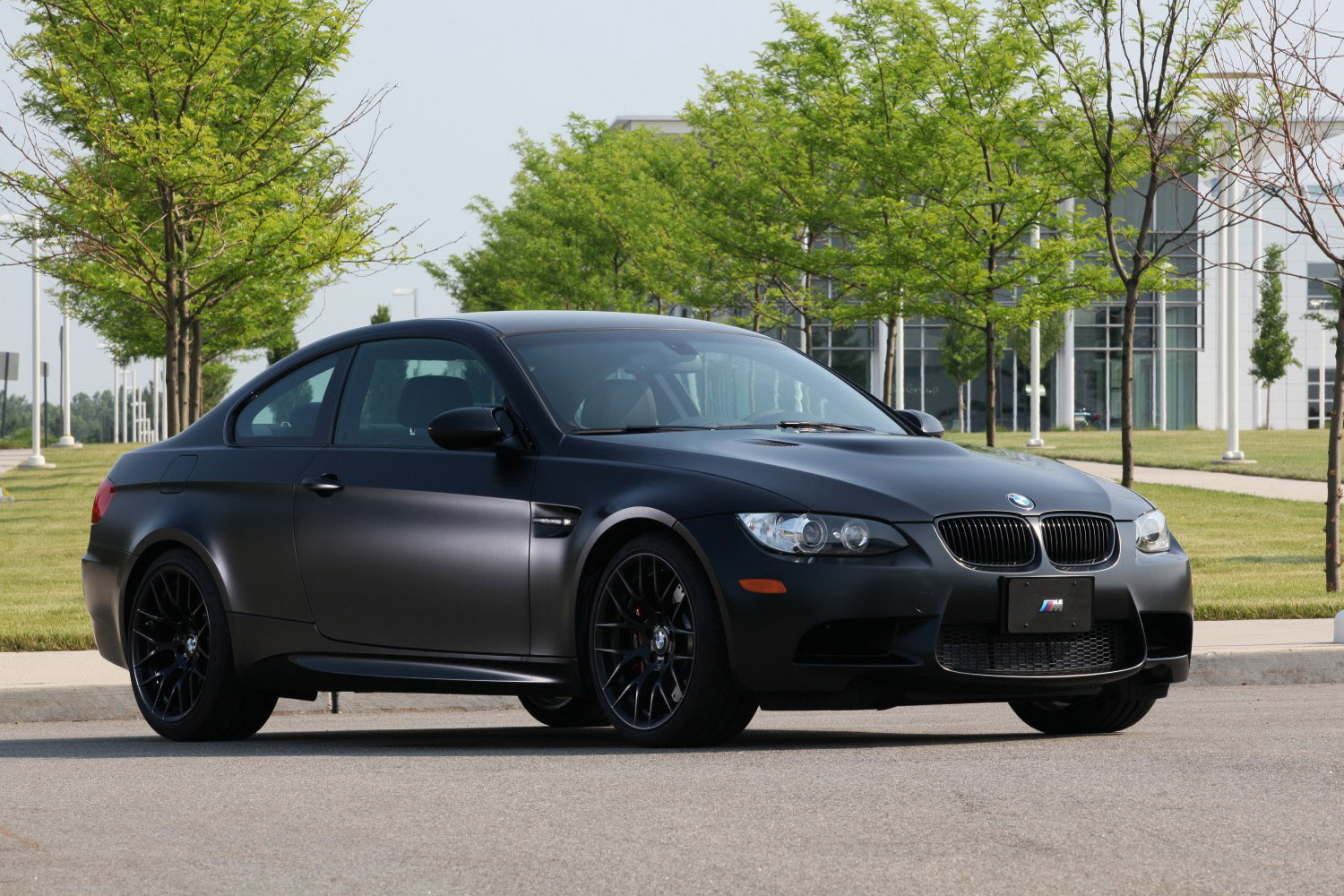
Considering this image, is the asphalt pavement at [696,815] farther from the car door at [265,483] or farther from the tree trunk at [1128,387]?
the tree trunk at [1128,387]

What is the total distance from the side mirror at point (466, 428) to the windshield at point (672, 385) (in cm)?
31

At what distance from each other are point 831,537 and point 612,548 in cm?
88

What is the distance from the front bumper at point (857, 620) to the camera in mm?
6352

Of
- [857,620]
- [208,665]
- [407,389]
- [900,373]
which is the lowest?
[208,665]

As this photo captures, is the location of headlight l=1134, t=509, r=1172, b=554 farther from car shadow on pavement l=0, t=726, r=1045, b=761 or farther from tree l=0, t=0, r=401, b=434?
tree l=0, t=0, r=401, b=434

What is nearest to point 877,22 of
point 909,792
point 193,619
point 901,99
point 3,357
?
point 901,99

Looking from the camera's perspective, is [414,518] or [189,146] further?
[189,146]

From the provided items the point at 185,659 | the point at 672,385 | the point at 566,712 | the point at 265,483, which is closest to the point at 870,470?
the point at 672,385

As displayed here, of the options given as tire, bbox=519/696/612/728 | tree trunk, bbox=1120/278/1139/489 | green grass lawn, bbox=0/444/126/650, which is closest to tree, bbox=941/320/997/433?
green grass lawn, bbox=0/444/126/650

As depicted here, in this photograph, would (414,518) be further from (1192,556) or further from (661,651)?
(1192,556)

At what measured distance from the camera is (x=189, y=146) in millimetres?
19500

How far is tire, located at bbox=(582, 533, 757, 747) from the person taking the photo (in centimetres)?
648

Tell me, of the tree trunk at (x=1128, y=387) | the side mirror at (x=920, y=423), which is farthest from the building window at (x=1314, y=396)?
the side mirror at (x=920, y=423)

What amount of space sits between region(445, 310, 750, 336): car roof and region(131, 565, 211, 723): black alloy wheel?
1695 millimetres
